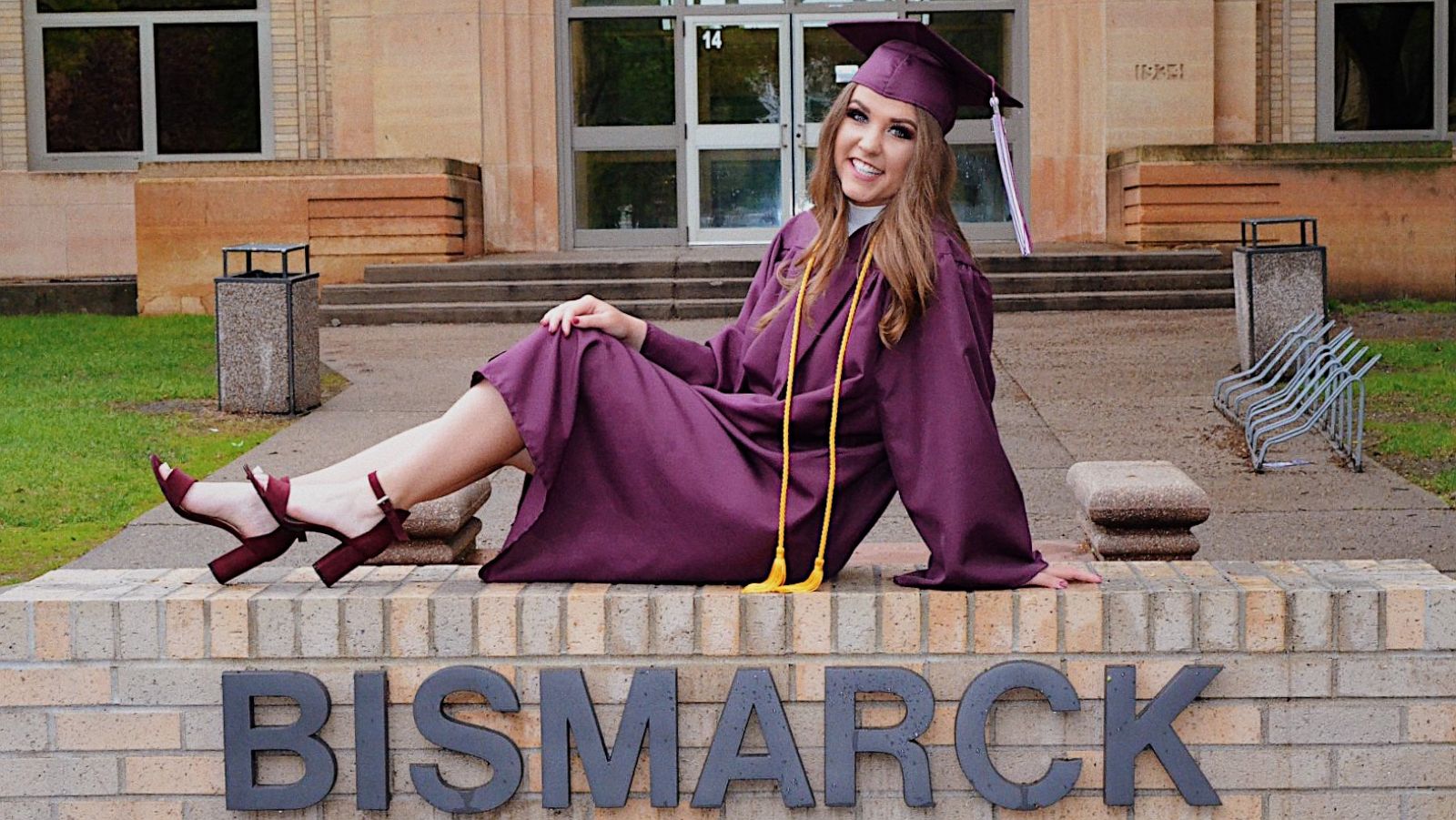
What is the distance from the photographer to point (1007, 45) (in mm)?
20016

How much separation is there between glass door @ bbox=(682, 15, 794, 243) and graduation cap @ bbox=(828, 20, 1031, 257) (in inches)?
619

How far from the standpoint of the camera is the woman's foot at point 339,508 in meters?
4.05

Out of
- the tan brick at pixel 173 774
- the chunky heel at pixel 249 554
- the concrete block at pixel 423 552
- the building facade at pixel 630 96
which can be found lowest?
the tan brick at pixel 173 774

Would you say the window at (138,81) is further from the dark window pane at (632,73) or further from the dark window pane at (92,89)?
the dark window pane at (632,73)

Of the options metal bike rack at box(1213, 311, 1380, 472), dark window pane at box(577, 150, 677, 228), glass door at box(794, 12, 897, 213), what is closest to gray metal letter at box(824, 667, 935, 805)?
metal bike rack at box(1213, 311, 1380, 472)

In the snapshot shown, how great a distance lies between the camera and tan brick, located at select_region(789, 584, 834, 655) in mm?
3947

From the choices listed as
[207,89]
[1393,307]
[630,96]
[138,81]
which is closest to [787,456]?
[1393,307]

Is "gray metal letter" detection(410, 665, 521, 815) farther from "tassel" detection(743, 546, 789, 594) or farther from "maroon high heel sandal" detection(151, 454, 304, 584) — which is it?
"tassel" detection(743, 546, 789, 594)

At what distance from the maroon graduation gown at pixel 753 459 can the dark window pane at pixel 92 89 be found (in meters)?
18.4

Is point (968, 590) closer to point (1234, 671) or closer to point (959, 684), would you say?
point (959, 684)

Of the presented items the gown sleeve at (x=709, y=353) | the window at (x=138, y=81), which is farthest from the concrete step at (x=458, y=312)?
the gown sleeve at (x=709, y=353)

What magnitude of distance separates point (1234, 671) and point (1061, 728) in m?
0.37

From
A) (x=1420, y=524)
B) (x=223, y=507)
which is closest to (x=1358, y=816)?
(x=223, y=507)

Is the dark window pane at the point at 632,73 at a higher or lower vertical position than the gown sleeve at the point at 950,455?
higher
